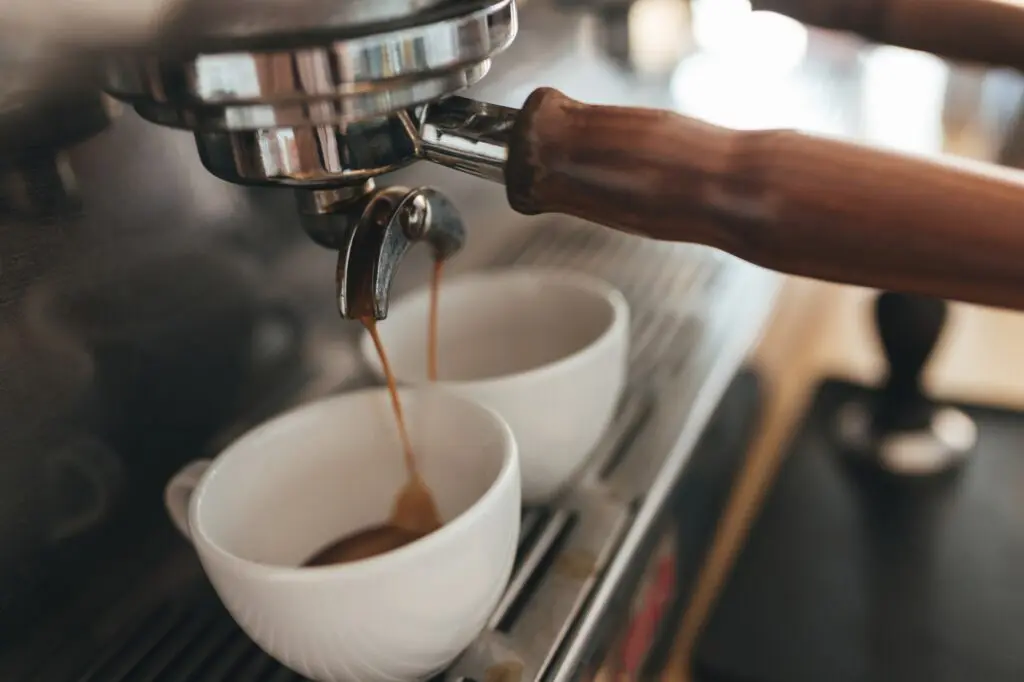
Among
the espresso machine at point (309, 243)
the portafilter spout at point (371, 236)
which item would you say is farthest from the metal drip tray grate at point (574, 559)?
the portafilter spout at point (371, 236)

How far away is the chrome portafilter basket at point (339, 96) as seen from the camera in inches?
8.6

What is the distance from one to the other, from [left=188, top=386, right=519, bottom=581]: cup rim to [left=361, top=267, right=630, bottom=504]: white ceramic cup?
2cm

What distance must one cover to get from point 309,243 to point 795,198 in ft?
0.89

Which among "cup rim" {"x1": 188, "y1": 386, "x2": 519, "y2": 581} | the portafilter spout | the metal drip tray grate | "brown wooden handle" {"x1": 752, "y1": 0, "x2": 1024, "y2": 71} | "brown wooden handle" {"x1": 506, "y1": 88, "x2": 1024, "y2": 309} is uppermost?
"brown wooden handle" {"x1": 506, "y1": 88, "x2": 1024, "y2": 309}

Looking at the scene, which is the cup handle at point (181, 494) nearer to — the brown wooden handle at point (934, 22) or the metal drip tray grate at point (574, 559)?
the metal drip tray grate at point (574, 559)

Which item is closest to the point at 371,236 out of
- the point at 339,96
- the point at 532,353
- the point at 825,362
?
the point at 339,96

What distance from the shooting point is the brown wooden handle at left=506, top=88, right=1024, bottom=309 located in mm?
203

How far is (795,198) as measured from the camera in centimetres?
21

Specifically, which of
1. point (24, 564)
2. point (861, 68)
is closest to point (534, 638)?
point (24, 564)

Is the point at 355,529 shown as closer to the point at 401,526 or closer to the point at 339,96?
the point at 401,526

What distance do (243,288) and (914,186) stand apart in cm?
28

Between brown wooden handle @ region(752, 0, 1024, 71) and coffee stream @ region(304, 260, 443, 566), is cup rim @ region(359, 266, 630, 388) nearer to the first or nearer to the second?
coffee stream @ region(304, 260, 443, 566)

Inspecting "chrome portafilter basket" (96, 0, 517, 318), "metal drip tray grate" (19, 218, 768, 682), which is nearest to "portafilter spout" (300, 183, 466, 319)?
"chrome portafilter basket" (96, 0, 517, 318)

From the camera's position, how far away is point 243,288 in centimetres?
40
